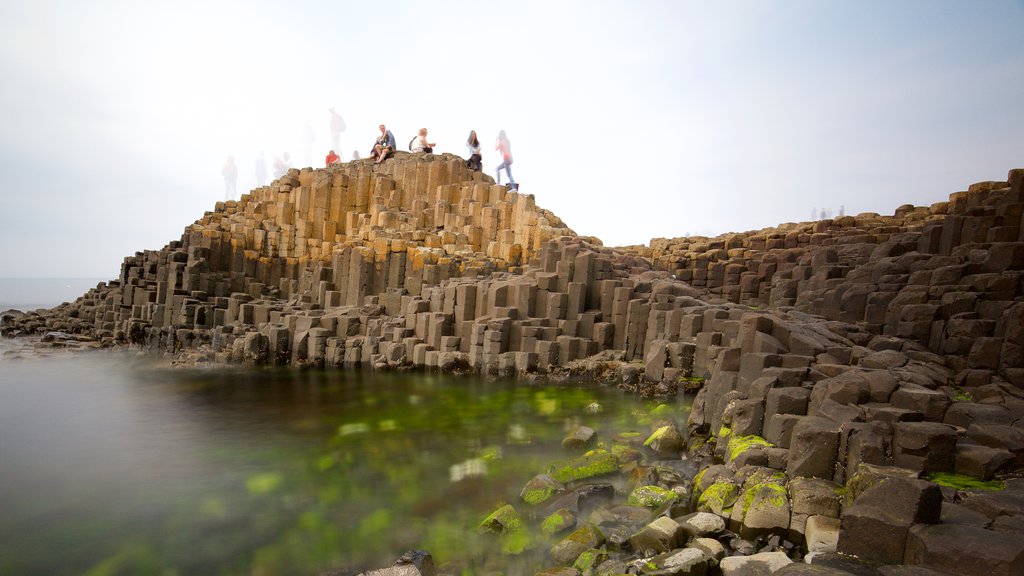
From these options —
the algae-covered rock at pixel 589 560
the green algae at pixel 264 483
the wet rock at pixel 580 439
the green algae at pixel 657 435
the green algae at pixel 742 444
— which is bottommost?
the green algae at pixel 264 483

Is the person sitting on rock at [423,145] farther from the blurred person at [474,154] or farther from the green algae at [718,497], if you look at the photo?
the green algae at [718,497]

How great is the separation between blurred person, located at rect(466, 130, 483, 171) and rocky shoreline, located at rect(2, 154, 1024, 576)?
603 mm

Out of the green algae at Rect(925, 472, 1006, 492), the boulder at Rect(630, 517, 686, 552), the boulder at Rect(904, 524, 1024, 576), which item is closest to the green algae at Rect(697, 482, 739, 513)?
the boulder at Rect(630, 517, 686, 552)

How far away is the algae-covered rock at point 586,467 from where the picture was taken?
7520 millimetres

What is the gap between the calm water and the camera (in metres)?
5.98

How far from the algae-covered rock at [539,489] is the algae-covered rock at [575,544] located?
1.19 meters

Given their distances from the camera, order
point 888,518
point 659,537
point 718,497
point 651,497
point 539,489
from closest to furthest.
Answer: point 888,518
point 659,537
point 718,497
point 651,497
point 539,489

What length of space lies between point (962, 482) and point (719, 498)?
86.1 inches

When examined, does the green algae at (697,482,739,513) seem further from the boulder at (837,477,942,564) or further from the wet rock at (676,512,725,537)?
the boulder at (837,477,942,564)

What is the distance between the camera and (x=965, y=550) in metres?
3.77

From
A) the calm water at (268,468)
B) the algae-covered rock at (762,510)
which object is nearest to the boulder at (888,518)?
the algae-covered rock at (762,510)

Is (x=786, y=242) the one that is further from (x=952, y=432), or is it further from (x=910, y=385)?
(x=952, y=432)

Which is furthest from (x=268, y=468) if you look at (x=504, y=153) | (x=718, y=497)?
(x=504, y=153)

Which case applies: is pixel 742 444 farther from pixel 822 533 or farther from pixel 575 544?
pixel 575 544
